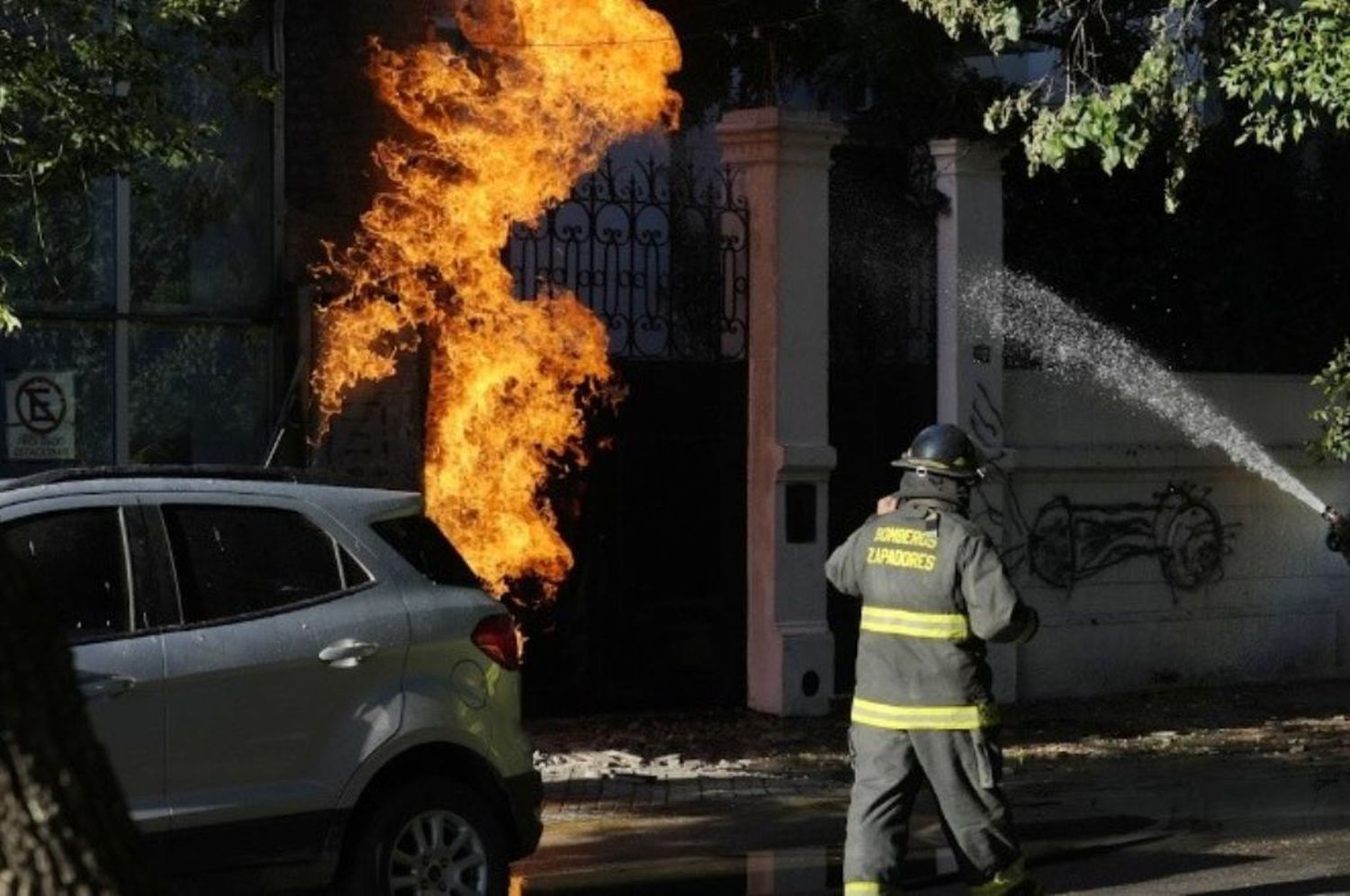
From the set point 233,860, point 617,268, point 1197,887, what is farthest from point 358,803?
point 617,268

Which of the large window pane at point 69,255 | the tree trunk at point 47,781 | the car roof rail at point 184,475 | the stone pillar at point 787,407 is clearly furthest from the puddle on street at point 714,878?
the tree trunk at point 47,781

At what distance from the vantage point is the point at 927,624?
26.0ft

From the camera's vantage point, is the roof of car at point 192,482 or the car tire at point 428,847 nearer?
the roof of car at point 192,482

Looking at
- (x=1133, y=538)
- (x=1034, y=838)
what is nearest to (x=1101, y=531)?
(x=1133, y=538)

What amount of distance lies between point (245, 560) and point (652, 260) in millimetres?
7547

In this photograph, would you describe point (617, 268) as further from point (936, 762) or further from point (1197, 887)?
point (936, 762)

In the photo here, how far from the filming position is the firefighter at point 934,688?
25.7 ft

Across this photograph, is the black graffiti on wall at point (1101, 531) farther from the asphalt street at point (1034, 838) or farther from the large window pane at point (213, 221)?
the large window pane at point (213, 221)

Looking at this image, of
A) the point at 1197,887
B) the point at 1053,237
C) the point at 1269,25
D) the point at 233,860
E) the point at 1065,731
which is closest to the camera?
the point at 233,860

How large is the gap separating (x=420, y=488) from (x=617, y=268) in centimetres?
187

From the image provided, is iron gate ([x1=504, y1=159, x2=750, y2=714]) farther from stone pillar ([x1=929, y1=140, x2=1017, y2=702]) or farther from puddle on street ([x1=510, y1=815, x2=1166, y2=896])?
puddle on street ([x1=510, y1=815, x2=1166, y2=896])

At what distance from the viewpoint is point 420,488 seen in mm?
14359

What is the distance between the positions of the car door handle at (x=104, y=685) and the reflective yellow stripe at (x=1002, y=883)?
274cm

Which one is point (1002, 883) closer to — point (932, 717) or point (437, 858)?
point (932, 717)
